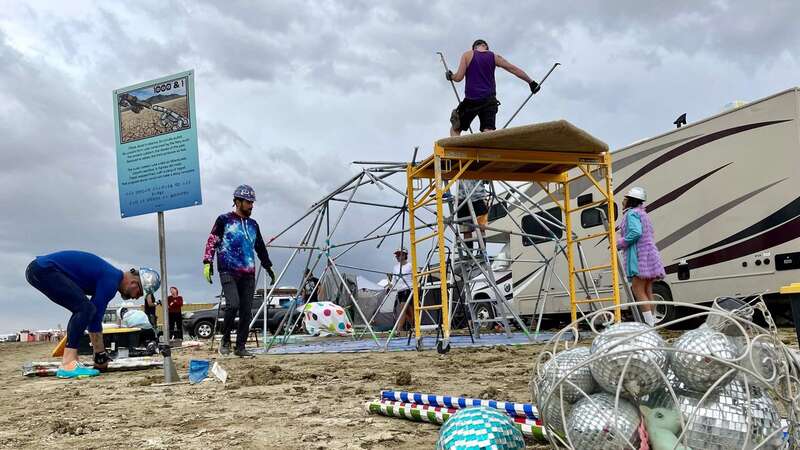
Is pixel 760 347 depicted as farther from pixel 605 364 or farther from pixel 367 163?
pixel 367 163

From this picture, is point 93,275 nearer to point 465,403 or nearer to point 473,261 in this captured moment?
point 473,261

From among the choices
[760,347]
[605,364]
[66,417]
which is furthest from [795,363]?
[66,417]

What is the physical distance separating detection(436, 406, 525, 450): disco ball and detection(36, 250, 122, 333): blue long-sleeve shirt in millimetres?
4633

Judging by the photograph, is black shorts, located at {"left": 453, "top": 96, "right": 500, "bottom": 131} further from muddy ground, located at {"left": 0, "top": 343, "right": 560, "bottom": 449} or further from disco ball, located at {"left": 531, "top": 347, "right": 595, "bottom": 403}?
disco ball, located at {"left": 531, "top": 347, "right": 595, "bottom": 403}

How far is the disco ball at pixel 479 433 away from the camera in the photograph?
176 centimetres

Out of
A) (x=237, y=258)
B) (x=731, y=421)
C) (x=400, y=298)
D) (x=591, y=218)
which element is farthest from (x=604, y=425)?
(x=400, y=298)

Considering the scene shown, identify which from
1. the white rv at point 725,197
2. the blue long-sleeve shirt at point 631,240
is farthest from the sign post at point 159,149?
the white rv at point 725,197

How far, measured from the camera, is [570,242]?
714 centimetres

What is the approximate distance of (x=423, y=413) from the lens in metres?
2.68

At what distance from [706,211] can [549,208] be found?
322 cm

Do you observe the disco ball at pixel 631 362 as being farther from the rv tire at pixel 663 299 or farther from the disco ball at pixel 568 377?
the rv tire at pixel 663 299

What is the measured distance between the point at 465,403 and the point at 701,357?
3.41ft

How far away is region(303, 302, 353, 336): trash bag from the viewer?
10.6 meters

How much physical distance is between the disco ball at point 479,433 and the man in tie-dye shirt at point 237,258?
5152 millimetres
